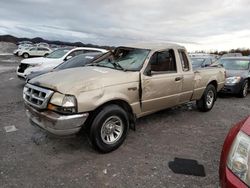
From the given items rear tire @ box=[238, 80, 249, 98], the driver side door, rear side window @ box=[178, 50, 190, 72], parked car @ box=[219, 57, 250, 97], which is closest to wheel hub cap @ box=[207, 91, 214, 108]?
rear side window @ box=[178, 50, 190, 72]

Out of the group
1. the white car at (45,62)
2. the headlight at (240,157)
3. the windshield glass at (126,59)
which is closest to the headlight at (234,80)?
the white car at (45,62)

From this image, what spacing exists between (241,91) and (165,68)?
5547 millimetres

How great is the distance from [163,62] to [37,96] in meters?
2.68

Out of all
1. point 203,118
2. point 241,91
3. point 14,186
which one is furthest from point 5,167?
point 241,91

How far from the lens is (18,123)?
590 cm

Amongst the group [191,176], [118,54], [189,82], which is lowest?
[191,176]

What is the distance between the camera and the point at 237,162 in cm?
212

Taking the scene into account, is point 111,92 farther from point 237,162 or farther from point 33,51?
point 33,51

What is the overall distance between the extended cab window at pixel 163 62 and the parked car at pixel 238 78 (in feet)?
16.0

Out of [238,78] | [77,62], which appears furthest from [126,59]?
[238,78]

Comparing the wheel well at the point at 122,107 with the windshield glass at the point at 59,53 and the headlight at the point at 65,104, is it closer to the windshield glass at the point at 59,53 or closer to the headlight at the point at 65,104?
the headlight at the point at 65,104

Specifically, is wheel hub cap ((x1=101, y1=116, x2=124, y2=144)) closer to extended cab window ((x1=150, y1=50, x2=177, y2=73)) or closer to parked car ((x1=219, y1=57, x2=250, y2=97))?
extended cab window ((x1=150, y1=50, x2=177, y2=73))

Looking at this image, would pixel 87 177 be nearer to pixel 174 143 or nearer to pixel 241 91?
pixel 174 143

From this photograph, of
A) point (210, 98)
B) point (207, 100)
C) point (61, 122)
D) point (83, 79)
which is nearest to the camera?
point (61, 122)
